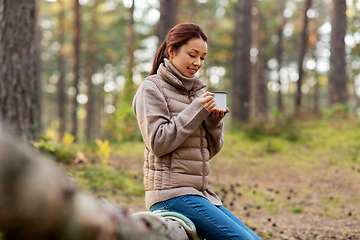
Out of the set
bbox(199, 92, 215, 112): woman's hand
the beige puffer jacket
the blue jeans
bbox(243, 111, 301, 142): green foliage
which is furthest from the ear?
bbox(243, 111, 301, 142): green foliage

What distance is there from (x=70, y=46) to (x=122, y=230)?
22.6 m

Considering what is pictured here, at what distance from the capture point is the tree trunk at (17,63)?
17.3 feet

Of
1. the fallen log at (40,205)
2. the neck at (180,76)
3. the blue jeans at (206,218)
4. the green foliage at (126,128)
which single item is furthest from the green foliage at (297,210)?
the green foliage at (126,128)

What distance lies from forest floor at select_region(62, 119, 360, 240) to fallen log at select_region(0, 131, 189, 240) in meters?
3.35

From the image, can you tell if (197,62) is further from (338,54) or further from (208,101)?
(338,54)

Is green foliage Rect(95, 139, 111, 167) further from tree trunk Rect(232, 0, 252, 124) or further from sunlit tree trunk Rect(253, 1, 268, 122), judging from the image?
sunlit tree trunk Rect(253, 1, 268, 122)

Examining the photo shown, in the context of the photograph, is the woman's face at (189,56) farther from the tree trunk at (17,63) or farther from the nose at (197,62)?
the tree trunk at (17,63)

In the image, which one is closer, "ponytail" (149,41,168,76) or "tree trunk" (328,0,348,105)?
"ponytail" (149,41,168,76)

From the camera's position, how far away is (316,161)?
744 cm

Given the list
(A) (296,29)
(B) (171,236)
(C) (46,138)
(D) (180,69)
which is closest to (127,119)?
(C) (46,138)

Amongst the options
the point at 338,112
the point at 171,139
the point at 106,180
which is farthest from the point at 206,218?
the point at 338,112

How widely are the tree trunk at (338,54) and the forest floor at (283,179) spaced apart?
1.82 metres

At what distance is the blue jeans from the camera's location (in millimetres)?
2086

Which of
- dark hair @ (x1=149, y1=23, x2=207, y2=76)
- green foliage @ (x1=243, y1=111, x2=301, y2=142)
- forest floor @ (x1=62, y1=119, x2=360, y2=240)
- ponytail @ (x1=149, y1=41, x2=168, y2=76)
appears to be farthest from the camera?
green foliage @ (x1=243, y1=111, x2=301, y2=142)
